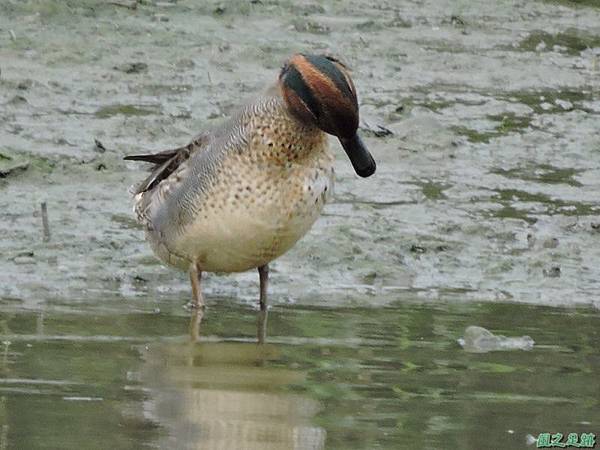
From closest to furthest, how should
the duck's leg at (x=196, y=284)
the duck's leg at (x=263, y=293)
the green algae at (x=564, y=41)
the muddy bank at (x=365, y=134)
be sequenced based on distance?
1. the duck's leg at (x=263, y=293)
2. the duck's leg at (x=196, y=284)
3. the muddy bank at (x=365, y=134)
4. the green algae at (x=564, y=41)

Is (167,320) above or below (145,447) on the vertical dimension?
below

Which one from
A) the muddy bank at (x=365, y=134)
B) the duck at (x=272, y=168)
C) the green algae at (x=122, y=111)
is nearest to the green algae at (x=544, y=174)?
the muddy bank at (x=365, y=134)

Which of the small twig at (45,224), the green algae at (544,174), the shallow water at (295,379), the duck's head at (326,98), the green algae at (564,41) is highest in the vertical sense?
the duck's head at (326,98)

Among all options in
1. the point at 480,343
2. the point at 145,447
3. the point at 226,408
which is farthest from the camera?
the point at 480,343

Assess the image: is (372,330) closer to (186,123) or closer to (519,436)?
(519,436)

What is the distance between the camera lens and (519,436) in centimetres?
576

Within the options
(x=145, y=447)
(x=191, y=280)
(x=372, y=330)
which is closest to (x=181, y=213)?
(x=191, y=280)

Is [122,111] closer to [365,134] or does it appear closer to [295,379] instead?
[365,134]

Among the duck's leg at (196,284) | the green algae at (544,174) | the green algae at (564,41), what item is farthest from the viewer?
the green algae at (564,41)

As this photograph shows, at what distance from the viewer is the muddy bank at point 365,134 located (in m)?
8.88

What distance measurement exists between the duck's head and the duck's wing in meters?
0.67

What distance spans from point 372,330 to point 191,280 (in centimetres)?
94

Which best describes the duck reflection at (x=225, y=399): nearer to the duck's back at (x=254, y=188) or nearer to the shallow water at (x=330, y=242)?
the shallow water at (x=330, y=242)

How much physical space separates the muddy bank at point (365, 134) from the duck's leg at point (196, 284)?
0.35 meters
